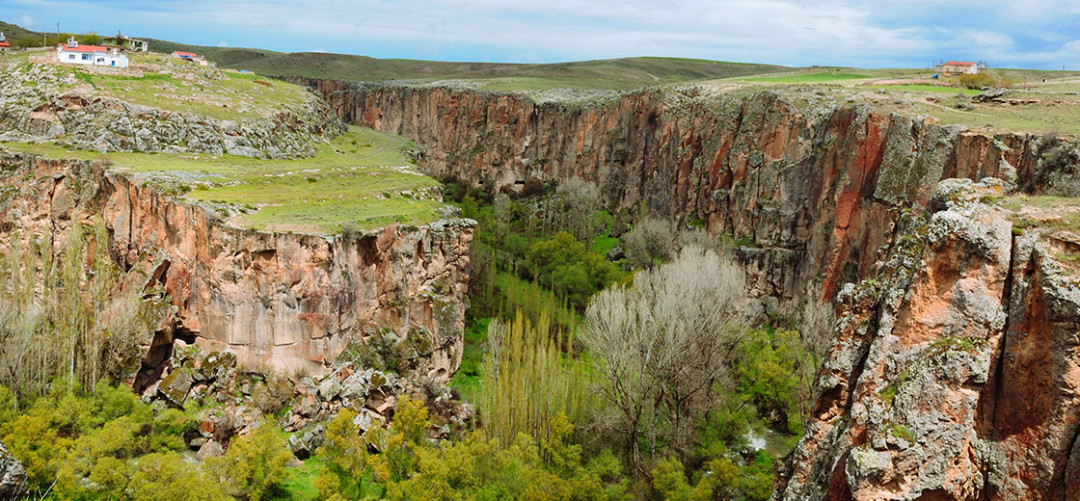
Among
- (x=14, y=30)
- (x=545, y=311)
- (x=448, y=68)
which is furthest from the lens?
(x=448, y=68)

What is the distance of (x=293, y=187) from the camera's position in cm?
4631

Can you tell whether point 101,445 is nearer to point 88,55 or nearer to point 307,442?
point 307,442

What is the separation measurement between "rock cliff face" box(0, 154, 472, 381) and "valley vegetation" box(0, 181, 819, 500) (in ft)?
4.86

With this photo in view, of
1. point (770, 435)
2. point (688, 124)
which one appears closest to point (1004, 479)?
point (770, 435)

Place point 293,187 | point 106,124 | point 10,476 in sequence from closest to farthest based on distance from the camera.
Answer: point 10,476, point 293,187, point 106,124

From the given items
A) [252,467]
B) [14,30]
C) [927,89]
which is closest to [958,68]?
[927,89]

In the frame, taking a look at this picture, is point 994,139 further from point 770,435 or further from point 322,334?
point 322,334

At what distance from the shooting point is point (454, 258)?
4316 cm

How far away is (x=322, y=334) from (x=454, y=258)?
9.26 m

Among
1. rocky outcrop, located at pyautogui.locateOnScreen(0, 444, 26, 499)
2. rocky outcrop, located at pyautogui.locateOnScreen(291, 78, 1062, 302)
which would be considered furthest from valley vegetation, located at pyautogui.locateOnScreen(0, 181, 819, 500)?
rocky outcrop, located at pyautogui.locateOnScreen(291, 78, 1062, 302)

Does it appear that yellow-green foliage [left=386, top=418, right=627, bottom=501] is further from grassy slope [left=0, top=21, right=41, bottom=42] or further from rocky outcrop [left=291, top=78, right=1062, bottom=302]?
grassy slope [left=0, top=21, right=41, bottom=42]

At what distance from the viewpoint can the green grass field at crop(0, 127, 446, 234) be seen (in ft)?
127

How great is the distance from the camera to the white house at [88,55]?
5909cm

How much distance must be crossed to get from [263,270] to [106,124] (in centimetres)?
2498
